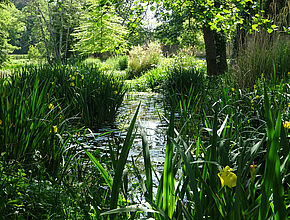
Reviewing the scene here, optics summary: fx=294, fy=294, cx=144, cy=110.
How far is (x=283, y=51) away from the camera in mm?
4832

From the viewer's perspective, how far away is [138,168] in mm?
2732

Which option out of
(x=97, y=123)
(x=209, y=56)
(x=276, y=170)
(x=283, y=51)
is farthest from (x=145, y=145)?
(x=209, y=56)

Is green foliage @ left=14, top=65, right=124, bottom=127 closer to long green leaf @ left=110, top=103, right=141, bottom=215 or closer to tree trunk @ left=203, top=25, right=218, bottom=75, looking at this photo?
long green leaf @ left=110, top=103, right=141, bottom=215

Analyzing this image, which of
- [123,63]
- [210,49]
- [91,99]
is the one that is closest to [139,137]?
[91,99]

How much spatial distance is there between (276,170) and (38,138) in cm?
189

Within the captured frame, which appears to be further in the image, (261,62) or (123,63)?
(123,63)

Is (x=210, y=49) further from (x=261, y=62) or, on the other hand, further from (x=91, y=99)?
(x=91, y=99)

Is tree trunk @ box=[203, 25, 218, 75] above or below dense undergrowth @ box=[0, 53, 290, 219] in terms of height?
above

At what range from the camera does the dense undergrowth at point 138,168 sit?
94 cm

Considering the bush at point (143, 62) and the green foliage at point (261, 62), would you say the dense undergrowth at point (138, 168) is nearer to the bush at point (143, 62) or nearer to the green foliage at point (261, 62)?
the green foliage at point (261, 62)

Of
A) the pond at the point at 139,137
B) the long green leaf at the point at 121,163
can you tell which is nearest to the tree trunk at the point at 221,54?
the pond at the point at 139,137

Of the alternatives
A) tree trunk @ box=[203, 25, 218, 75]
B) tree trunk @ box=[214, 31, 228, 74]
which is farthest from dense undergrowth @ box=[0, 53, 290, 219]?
tree trunk @ box=[214, 31, 228, 74]

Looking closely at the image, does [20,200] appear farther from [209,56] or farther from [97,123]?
[209,56]

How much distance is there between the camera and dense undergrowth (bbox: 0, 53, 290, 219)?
939 millimetres
